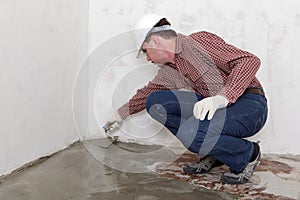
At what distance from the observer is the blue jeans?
1842mm

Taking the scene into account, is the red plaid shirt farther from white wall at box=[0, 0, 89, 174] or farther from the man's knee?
white wall at box=[0, 0, 89, 174]

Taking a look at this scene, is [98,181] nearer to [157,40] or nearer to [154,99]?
[154,99]

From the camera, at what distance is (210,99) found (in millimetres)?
1751

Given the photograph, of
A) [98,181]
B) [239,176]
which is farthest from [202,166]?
[98,181]

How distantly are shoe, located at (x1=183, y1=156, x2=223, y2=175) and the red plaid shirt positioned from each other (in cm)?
33

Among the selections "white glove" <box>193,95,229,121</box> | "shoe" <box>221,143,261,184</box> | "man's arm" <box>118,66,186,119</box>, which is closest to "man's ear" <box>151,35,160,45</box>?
"man's arm" <box>118,66,186,119</box>

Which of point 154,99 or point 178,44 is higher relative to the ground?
point 178,44

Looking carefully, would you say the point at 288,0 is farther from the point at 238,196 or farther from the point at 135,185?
the point at 135,185

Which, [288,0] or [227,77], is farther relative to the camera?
[288,0]

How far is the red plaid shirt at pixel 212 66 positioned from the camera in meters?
1.79

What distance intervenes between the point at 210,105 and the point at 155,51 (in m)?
0.39

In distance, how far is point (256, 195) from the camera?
177cm

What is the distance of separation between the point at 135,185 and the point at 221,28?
112 cm

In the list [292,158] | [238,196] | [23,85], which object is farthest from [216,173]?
[23,85]
